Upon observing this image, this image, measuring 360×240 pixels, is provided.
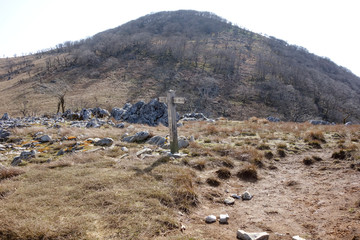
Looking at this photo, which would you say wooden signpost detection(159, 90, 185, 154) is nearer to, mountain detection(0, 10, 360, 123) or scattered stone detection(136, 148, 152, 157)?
scattered stone detection(136, 148, 152, 157)

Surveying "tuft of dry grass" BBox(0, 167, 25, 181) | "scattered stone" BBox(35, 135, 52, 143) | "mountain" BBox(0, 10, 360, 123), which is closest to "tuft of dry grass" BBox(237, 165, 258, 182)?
"tuft of dry grass" BBox(0, 167, 25, 181)

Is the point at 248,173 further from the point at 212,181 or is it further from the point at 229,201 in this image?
the point at 229,201

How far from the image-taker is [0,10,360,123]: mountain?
50.4 metres

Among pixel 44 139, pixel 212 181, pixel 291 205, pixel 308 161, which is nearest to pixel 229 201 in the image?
pixel 212 181

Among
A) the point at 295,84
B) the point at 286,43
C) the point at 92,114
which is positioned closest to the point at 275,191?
the point at 92,114

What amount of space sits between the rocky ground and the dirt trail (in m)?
0.02

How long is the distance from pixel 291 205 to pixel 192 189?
7.77ft

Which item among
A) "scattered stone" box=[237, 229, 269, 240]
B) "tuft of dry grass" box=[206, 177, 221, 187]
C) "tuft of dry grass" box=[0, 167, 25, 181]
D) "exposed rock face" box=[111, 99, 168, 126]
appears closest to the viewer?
"scattered stone" box=[237, 229, 269, 240]

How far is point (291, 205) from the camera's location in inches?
183

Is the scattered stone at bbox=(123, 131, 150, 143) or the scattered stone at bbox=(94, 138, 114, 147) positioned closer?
the scattered stone at bbox=(94, 138, 114, 147)

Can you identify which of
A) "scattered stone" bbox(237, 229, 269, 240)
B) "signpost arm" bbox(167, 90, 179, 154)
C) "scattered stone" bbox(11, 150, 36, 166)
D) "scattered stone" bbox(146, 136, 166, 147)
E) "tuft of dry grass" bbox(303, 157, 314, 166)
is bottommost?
"tuft of dry grass" bbox(303, 157, 314, 166)

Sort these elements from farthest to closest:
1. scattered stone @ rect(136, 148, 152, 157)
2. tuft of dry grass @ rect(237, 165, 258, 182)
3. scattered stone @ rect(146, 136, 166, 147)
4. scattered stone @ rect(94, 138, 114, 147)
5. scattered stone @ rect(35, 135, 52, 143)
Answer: scattered stone @ rect(35, 135, 52, 143)
scattered stone @ rect(146, 136, 166, 147)
scattered stone @ rect(94, 138, 114, 147)
scattered stone @ rect(136, 148, 152, 157)
tuft of dry grass @ rect(237, 165, 258, 182)

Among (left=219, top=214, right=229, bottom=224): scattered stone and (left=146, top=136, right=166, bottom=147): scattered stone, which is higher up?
(left=146, top=136, right=166, bottom=147): scattered stone

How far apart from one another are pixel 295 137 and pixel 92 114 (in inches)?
786
